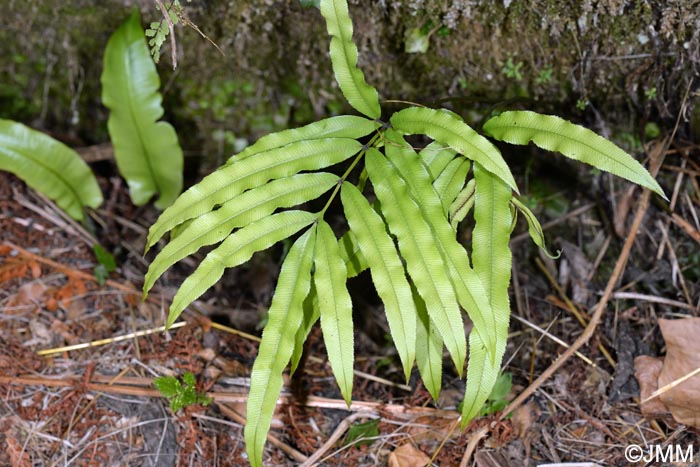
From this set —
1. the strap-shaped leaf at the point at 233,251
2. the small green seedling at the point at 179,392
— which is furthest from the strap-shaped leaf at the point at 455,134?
the small green seedling at the point at 179,392

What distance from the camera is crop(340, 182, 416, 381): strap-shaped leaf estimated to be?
158cm

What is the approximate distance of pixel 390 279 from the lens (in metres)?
1.61

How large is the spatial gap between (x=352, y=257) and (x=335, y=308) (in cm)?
23

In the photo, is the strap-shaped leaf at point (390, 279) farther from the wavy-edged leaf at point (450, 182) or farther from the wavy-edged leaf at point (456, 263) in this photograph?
the wavy-edged leaf at point (450, 182)

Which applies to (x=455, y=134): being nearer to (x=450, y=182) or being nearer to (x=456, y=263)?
(x=450, y=182)

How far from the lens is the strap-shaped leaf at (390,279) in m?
1.58

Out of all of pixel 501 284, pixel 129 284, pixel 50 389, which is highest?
pixel 501 284

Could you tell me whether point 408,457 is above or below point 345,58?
below

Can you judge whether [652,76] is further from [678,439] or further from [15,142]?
[15,142]

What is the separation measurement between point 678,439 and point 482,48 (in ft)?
4.62

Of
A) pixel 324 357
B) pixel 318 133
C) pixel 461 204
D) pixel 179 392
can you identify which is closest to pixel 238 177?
pixel 318 133

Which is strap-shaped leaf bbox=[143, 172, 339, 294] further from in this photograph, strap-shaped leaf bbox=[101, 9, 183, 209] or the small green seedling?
strap-shaped leaf bbox=[101, 9, 183, 209]

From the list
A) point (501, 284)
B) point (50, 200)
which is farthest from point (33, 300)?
point (501, 284)

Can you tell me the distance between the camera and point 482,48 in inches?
94.4
